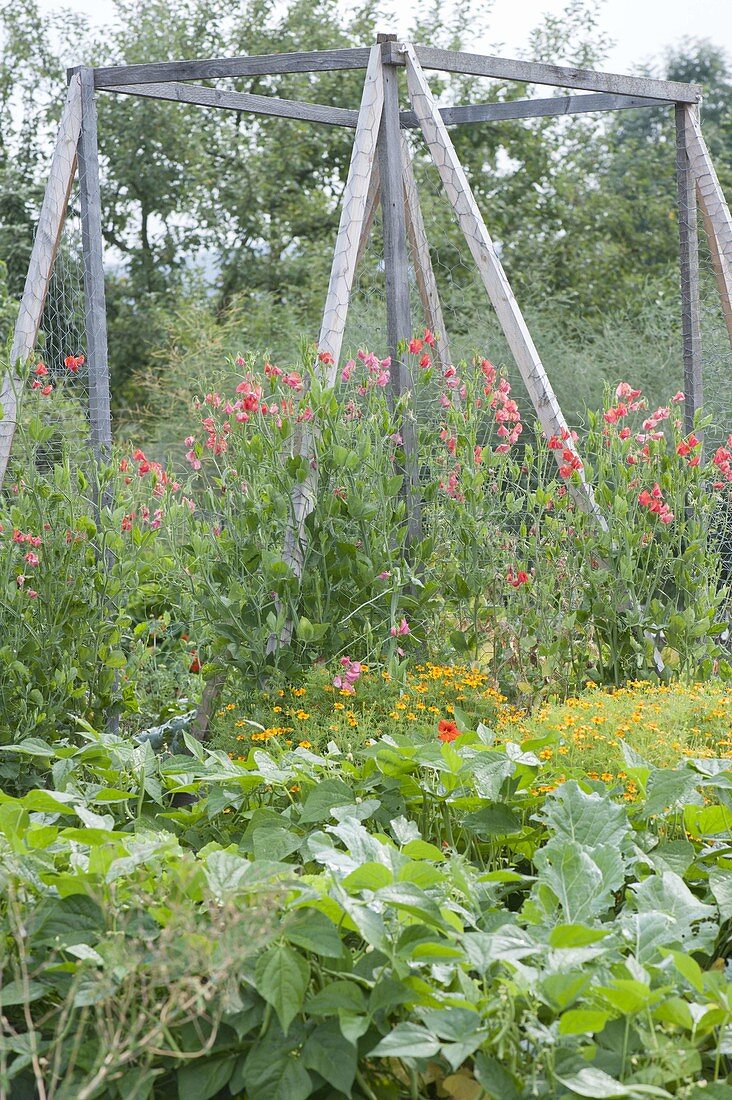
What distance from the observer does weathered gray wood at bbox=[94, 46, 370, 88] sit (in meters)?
3.84

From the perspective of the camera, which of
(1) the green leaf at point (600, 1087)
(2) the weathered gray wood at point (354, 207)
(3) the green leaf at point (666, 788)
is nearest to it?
(1) the green leaf at point (600, 1087)

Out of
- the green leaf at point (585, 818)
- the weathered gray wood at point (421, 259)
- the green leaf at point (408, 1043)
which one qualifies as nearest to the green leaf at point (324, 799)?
the green leaf at point (585, 818)

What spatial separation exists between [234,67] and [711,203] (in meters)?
1.99

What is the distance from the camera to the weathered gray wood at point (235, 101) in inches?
170

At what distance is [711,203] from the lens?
4461 millimetres

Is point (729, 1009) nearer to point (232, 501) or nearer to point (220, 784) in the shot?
point (220, 784)

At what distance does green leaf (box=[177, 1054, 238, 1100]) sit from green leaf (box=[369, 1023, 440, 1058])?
0.73 ft

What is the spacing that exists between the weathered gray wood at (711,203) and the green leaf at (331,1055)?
3860mm

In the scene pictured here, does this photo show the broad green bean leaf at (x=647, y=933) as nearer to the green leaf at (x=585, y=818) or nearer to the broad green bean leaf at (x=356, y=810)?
the green leaf at (x=585, y=818)

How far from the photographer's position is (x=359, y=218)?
371 centimetres

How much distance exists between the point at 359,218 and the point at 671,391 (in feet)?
18.8

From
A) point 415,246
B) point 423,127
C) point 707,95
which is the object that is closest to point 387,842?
point 423,127

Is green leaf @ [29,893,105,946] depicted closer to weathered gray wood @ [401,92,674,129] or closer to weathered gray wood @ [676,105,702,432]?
weathered gray wood @ [676,105,702,432]

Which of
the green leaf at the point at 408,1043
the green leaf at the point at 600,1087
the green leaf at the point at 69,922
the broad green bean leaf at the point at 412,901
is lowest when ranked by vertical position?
the green leaf at the point at 600,1087
